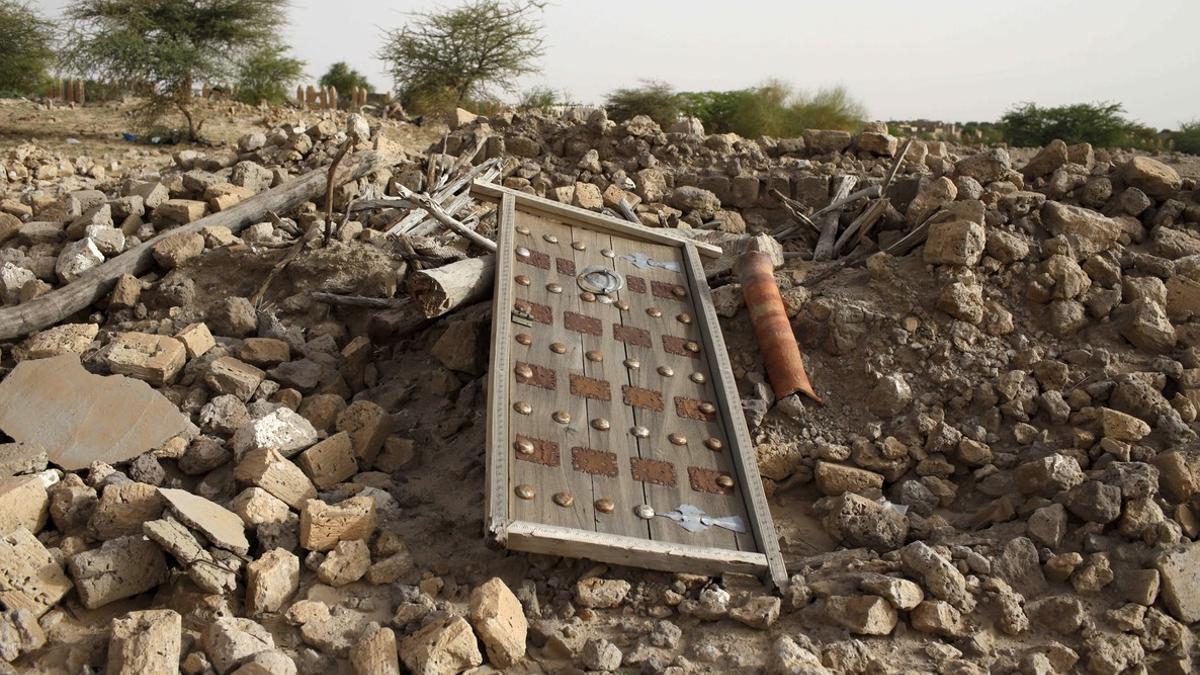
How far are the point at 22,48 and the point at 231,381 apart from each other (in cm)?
1722

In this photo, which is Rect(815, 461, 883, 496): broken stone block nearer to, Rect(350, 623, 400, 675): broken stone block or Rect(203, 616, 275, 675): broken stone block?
Rect(350, 623, 400, 675): broken stone block

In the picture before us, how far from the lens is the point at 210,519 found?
4.02 meters

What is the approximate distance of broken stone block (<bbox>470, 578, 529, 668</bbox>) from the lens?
358 cm

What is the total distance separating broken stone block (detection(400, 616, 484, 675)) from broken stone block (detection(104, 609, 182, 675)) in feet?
2.56

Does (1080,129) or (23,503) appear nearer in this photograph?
(23,503)

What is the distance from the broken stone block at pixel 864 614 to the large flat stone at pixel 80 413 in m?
3.20

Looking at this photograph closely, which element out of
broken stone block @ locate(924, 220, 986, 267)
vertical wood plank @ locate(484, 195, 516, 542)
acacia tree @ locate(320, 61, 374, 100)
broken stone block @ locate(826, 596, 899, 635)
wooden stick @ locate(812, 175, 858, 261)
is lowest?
acacia tree @ locate(320, 61, 374, 100)

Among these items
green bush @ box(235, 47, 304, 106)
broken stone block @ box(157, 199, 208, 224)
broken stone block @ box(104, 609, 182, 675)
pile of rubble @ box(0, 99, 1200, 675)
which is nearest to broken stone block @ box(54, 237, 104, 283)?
pile of rubble @ box(0, 99, 1200, 675)

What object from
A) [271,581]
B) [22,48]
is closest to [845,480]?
[271,581]

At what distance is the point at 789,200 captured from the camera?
7.03 metres

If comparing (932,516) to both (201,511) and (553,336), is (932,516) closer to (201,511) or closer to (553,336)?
Answer: (553,336)

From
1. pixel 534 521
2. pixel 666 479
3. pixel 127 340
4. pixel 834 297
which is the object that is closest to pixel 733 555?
pixel 666 479

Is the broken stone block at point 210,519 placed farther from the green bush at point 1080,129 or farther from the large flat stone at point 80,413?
the green bush at point 1080,129

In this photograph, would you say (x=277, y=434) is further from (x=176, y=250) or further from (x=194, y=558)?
(x=176, y=250)
